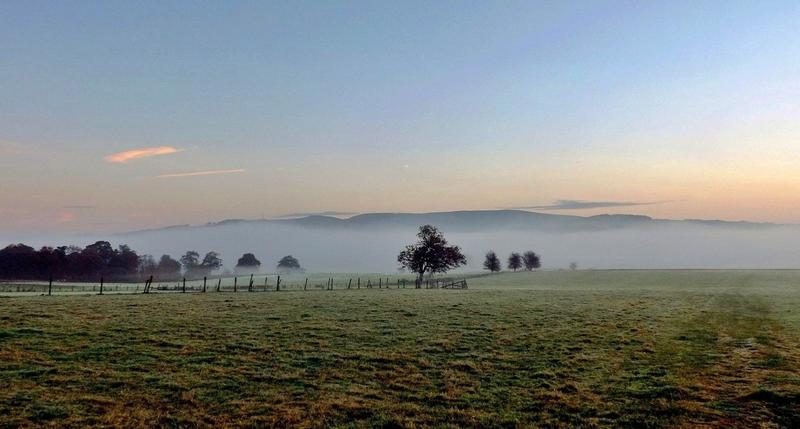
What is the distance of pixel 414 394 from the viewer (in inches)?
643

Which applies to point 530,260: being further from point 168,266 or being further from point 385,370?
point 385,370

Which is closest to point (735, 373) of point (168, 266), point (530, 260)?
point (530, 260)

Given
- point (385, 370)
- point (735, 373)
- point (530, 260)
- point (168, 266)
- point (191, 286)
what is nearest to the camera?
point (735, 373)

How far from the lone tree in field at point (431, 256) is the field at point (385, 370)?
80.1 m

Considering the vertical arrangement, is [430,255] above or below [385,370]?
above

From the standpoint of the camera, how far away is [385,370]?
63.9 feet

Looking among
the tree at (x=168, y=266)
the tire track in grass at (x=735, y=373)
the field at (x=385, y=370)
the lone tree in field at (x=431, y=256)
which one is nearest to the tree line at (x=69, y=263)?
the tree at (x=168, y=266)

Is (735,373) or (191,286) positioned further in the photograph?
(191,286)

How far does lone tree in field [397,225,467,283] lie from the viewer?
11494 cm

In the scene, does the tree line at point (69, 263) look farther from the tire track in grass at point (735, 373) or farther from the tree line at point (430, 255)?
the tire track in grass at point (735, 373)

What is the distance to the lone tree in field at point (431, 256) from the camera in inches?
4525

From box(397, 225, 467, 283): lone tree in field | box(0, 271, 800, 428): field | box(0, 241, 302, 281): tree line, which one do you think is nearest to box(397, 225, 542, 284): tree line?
box(397, 225, 467, 283): lone tree in field

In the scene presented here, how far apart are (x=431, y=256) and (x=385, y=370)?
95935mm

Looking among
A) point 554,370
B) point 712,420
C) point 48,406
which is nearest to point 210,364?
point 48,406
